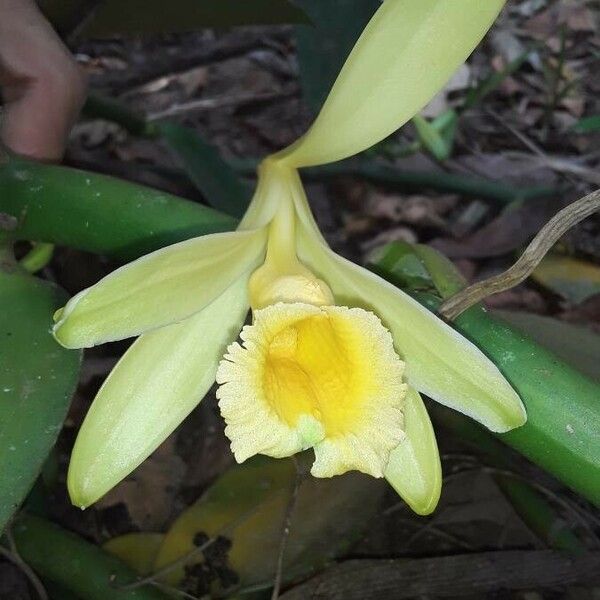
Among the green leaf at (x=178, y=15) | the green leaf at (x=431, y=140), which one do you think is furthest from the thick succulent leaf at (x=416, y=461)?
the green leaf at (x=431, y=140)

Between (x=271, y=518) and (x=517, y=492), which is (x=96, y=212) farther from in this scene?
(x=517, y=492)

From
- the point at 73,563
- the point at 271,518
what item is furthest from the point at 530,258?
the point at 73,563

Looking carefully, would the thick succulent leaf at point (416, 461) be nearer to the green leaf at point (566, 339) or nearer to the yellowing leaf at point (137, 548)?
the green leaf at point (566, 339)

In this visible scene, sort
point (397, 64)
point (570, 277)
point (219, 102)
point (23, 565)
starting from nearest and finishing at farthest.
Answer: point (397, 64)
point (23, 565)
point (570, 277)
point (219, 102)

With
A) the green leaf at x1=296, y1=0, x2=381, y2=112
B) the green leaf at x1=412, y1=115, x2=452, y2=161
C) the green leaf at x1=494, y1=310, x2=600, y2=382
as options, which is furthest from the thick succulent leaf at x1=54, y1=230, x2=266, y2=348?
the green leaf at x1=412, y1=115, x2=452, y2=161

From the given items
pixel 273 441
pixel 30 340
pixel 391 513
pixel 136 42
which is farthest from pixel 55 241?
pixel 136 42

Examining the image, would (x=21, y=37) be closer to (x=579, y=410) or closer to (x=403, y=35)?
(x=403, y=35)
